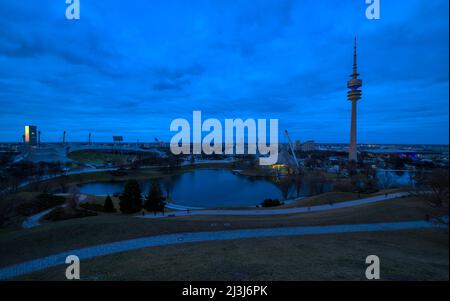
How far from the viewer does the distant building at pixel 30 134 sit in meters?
67.1

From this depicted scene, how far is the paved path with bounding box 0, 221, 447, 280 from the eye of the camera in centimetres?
591

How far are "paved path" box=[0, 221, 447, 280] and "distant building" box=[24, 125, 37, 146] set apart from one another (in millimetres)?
82759

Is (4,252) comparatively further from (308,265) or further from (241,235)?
(308,265)

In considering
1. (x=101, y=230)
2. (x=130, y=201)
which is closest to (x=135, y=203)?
(x=130, y=201)

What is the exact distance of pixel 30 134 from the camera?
224 ft

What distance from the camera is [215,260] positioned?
5.20m

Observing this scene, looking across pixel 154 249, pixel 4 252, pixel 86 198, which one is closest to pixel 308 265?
pixel 154 249

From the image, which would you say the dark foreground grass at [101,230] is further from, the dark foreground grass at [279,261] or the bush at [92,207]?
the bush at [92,207]

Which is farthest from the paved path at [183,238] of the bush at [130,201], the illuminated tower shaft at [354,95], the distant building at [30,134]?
the distant building at [30,134]

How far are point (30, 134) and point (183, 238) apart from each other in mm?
86985

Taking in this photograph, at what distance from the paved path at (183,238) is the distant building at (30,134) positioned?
82.8 meters

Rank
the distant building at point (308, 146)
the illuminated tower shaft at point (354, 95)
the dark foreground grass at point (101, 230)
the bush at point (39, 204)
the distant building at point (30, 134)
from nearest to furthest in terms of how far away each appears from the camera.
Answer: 1. the dark foreground grass at point (101, 230)
2. the bush at point (39, 204)
3. the illuminated tower shaft at point (354, 95)
4. the distant building at point (30, 134)
5. the distant building at point (308, 146)

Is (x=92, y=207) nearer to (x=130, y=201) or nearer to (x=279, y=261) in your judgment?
(x=130, y=201)
